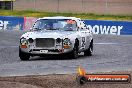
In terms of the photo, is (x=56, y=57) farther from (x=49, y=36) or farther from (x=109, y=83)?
(x=109, y=83)

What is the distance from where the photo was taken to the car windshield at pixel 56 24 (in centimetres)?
1864

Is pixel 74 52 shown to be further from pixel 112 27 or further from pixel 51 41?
pixel 112 27

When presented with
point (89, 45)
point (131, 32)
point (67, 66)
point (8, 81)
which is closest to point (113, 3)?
point (131, 32)

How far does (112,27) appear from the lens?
39188 mm

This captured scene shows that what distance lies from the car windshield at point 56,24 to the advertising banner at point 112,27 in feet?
64.7

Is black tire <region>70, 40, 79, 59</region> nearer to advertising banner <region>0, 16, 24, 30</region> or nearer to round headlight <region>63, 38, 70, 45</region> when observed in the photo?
round headlight <region>63, 38, 70, 45</region>

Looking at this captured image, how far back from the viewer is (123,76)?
10742 mm

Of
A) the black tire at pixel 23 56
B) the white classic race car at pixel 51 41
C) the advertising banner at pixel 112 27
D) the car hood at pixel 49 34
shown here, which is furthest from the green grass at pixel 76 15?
the black tire at pixel 23 56

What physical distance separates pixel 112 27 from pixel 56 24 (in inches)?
817

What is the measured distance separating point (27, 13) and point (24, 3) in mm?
2872

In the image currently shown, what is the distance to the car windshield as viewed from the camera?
61.2ft

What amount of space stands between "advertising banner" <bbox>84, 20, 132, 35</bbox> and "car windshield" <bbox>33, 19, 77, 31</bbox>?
64.7ft

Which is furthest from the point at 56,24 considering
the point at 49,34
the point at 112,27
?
the point at 112,27

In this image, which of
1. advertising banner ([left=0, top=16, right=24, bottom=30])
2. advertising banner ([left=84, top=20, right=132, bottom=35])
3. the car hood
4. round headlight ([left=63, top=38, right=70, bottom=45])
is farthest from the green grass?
round headlight ([left=63, top=38, right=70, bottom=45])
